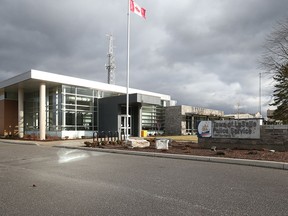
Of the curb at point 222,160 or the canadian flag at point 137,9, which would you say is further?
the canadian flag at point 137,9

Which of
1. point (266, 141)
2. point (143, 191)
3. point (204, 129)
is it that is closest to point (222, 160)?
point (266, 141)

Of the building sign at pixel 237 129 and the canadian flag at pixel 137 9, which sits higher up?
the canadian flag at pixel 137 9

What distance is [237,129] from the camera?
16.0 metres

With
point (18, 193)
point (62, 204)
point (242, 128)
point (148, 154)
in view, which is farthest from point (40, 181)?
point (242, 128)

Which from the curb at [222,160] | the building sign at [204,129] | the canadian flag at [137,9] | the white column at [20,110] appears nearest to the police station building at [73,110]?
the white column at [20,110]

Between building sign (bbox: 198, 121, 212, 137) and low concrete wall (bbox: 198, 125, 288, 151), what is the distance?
2.54ft

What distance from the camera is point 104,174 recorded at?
28.2 ft

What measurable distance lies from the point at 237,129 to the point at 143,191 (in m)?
11.2

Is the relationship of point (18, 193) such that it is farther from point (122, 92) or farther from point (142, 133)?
point (122, 92)

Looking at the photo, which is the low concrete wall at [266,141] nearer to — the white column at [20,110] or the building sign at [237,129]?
the building sign at [237,129]

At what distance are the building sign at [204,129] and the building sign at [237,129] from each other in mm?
287

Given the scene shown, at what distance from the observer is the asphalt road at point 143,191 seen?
497 centimetres

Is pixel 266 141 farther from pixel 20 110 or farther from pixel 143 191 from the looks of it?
pixel 20 110

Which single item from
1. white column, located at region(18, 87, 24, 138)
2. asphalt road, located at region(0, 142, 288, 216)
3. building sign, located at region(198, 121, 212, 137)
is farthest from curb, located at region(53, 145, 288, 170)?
white column, located at region(18, 87, 24, 138)
